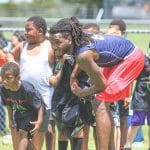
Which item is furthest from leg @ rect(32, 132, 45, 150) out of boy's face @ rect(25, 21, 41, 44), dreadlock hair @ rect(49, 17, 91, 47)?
dreadlock hair @ rect(49, 17, 91, 47)

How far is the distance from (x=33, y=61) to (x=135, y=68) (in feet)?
4.34

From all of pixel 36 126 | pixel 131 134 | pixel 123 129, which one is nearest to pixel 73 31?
pixel 36 126

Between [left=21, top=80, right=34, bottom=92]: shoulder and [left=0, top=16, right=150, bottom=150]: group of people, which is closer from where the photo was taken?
[left=0, top=16, right=150, bottom=150]: group of people

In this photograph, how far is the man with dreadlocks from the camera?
620cm

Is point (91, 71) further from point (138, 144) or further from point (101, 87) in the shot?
point (138, 144)

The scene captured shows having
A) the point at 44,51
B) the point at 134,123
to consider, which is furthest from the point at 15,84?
the point at 134,123

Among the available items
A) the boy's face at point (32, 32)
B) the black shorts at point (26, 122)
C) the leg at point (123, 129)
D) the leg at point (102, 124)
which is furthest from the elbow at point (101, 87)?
the leg at point (123, 129)

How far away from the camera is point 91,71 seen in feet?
19.9

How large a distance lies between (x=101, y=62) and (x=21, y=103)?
103 centimetres

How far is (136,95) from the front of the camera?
9.14 metres

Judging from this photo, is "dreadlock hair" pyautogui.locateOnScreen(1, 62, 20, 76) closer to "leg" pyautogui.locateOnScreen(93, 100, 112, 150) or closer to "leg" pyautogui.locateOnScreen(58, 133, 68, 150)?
"leg" pyautogui.locateOnScreen(93, 100, 112, 150)

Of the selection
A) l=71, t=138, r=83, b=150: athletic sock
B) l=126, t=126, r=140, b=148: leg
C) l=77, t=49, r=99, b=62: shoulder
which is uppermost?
l=77, t=49, r=99, b=62: shoulder

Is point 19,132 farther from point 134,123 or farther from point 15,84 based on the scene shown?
point 134,123

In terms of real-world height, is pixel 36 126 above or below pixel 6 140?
above
